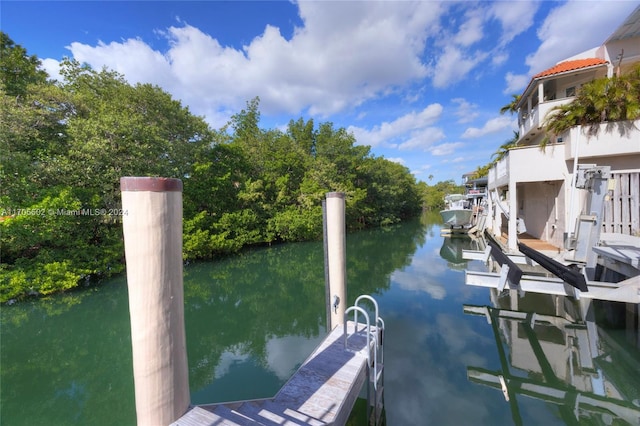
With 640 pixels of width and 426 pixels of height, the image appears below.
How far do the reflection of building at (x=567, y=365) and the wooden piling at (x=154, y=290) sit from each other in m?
3.68

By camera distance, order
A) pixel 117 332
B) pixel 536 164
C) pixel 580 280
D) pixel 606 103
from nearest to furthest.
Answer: pixel 580 280, pixel 117 332, pixel 606 103, pixel 536 164

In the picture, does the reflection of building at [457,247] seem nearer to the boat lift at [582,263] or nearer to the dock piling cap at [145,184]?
the boat lift at [582,263]

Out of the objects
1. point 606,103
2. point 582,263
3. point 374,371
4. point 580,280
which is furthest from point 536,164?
point 374,371

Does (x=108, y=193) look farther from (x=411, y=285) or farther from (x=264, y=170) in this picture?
(x=411, y=285)

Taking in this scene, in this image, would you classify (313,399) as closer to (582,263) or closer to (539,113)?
(582,263)

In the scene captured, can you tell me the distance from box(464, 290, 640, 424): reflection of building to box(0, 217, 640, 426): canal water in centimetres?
2

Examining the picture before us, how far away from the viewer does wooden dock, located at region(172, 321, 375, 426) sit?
2.06 metres

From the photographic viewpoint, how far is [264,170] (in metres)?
17.8

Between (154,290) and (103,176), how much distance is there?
9786mm

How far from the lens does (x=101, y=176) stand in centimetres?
920

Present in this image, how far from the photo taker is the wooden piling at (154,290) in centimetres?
166

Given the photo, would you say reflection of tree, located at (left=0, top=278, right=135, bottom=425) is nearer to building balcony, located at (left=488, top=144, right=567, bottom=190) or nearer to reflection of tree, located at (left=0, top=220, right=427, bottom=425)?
reflection of tree, located at (left=0, top=220, right=427, bottom=425)

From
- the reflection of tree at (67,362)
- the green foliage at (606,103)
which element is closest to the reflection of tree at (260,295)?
the reflection of tree at (67,362)

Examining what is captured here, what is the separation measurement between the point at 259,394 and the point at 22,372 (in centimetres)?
406
